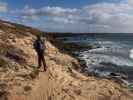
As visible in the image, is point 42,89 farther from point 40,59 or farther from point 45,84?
Answer: point 40,59

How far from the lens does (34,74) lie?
15.1 metres

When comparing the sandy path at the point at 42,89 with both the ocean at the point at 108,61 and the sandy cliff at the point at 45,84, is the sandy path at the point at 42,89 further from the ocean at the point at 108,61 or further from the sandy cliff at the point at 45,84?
the ocean at the point at 108,61

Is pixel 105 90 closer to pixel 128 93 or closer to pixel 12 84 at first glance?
pixel 128 93

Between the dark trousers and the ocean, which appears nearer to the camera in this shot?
the dark trousers

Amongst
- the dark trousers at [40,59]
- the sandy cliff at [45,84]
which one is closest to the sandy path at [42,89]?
the sandy cliff at [45,84]

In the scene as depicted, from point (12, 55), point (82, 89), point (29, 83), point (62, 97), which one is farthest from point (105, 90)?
point (12, 55)

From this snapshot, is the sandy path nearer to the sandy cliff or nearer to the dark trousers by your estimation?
the sandy cliff

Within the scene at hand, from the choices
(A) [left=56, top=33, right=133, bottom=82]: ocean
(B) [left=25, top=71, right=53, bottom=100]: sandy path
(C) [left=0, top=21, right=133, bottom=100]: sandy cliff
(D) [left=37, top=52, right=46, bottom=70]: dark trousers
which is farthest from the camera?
(A) [left=56, top=33, right=133, bottom=82]: ocean

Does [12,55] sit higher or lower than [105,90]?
higher

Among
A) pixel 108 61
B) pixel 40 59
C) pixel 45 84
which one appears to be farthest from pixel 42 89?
pixel 108 61

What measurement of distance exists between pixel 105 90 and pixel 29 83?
410cm

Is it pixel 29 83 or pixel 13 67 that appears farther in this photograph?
pixel 13 67

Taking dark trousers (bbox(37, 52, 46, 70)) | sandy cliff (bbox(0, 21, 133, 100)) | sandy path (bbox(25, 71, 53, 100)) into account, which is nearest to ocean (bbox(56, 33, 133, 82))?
sandy cliff (bbox(0, 21, 133, 100))

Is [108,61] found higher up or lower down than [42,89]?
lower down
